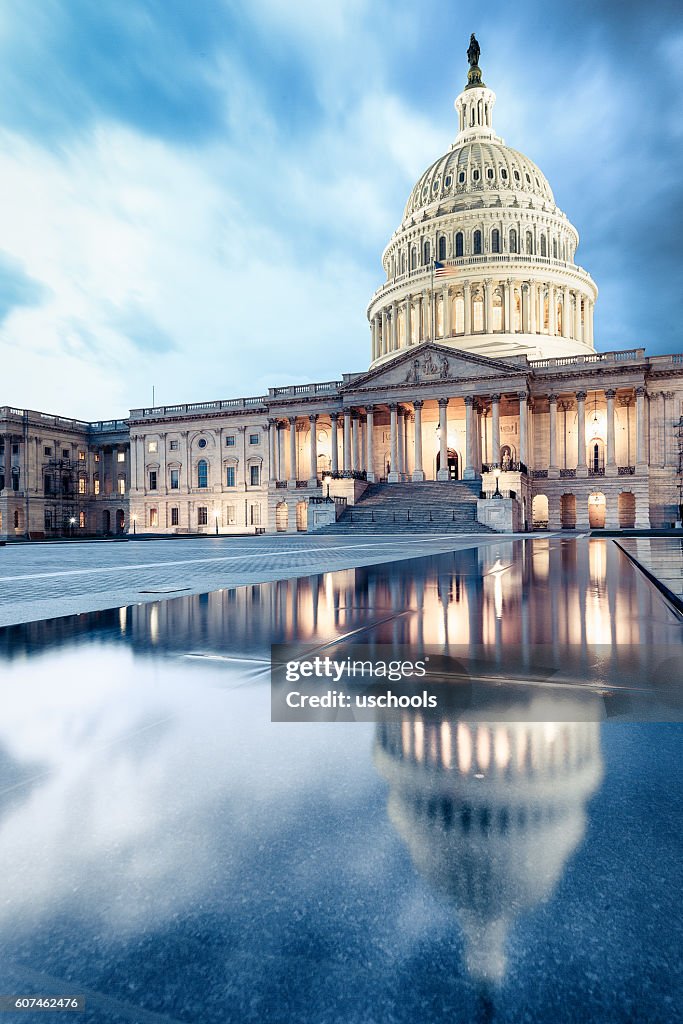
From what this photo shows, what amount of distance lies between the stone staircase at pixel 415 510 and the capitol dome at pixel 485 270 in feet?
81.1

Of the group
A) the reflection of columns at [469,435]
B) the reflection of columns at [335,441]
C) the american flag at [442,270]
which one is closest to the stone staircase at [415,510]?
the reflection of columns at [469,435]

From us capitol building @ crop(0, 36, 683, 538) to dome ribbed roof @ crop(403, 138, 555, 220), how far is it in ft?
0.96

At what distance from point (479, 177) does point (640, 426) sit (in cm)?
4550

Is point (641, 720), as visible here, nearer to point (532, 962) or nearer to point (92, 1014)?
point (532, 962)

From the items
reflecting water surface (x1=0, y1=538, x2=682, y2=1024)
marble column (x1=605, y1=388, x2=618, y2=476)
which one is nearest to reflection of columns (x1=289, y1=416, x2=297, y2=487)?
marble column (x1=605, y1=388, x2=618, y2=476)

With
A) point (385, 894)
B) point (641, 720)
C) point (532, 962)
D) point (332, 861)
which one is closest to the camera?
point (532, 962)

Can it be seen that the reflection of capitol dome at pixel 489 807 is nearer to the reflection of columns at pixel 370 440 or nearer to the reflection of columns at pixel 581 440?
the reflection of columns at pixel 370 440

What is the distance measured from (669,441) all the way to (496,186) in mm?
44354

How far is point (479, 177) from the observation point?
79.3 metres

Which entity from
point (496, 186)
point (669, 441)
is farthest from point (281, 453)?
point (496, 186)

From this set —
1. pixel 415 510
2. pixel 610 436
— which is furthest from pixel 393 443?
pixel 610 436

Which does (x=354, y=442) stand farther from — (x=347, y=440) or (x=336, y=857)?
(x=336, y=857)

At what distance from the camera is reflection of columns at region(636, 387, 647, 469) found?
181 ft

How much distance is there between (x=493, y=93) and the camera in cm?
9788
